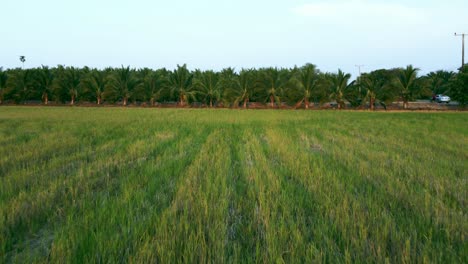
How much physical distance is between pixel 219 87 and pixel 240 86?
2161 millimetres

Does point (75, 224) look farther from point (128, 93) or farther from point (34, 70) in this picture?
point (34, 70)

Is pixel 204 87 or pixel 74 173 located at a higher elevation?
pixel 204 87

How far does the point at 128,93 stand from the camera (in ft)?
101

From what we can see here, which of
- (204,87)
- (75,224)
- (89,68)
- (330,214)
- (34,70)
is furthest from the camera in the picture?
(89,68)

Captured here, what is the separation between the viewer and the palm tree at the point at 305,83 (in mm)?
26828

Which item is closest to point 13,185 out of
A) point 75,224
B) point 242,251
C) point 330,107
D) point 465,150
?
point 75,224

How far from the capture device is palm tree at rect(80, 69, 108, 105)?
1205 inches

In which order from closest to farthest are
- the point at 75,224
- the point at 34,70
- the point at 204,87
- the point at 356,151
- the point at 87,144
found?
1. the point at 75,224
2. the point at 356,151
3. the point at 87,144
4. the point at 204,87
5. the point at 34,70

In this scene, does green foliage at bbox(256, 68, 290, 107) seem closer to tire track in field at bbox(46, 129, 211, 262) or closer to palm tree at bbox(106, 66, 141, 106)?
palm tree at bbox(106, 66, 141, 106)

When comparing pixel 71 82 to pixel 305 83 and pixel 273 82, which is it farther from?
pixel 305 83

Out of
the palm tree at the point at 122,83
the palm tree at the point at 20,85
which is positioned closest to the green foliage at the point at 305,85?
the palm tree at the point at 122,83

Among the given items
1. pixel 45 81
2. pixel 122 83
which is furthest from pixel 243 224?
pixel 45 81

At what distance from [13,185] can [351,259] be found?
147 inches

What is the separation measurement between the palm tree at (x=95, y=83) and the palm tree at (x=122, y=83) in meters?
1.02
